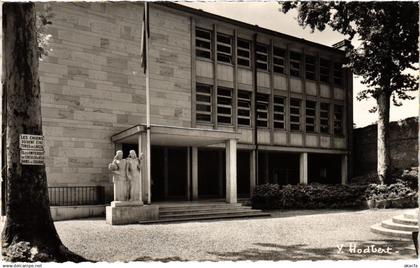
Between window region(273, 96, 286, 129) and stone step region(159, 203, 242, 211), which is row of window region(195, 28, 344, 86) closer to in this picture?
window region(273, 96, 286, 129)

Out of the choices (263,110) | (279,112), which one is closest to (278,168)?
(279,112)

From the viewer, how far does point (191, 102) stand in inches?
777

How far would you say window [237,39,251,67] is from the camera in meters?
21.9

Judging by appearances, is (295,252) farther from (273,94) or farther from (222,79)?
(273,94)

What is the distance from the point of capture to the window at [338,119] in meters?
25.3

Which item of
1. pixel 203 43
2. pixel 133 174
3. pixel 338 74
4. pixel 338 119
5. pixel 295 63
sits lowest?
pixel 133 174

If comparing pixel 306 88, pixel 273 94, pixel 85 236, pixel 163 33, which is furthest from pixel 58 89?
pixel 306 88

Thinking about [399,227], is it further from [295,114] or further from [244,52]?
[244,52]

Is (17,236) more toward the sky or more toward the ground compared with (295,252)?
more toward the sky

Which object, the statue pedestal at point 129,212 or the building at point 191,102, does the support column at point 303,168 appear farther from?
the statue pedestal at point 129,212

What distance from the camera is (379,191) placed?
19.5 meters

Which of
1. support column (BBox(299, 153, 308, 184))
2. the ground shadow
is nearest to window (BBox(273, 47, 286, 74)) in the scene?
support column (BBox(299, 153, 308, 184))

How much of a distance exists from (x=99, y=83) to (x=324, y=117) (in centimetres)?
1368

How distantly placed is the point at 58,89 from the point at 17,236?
9.71 m
